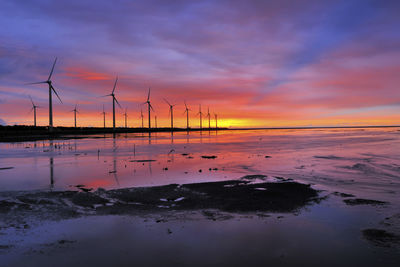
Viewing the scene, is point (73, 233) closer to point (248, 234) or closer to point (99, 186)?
point (248, 234)

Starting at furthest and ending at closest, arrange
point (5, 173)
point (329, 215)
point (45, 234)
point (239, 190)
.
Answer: point (5, 173)
point (239, 190)
point (329, 215)
point (45, 234)

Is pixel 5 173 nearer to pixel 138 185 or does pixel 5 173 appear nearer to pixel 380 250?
pixel 138 185

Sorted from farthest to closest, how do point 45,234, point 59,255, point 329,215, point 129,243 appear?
point 329,215, point 45,234, point 129,243, point 59,255

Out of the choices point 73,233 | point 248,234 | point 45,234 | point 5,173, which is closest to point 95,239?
point 73,233

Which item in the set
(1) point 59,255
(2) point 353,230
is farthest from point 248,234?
(1) point 59,255

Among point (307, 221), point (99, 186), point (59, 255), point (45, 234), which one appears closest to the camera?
point (59, 255)

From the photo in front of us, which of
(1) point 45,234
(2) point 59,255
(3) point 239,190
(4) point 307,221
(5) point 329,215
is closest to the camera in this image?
(2) point 59,255

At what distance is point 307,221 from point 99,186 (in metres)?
11.7

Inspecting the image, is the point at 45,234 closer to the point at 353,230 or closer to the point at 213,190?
the point at 213,190

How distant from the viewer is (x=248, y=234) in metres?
9.08

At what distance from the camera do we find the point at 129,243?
846 centimetres

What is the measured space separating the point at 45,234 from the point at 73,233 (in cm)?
84

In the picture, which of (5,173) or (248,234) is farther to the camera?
(5,173)

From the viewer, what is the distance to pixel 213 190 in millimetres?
15273
